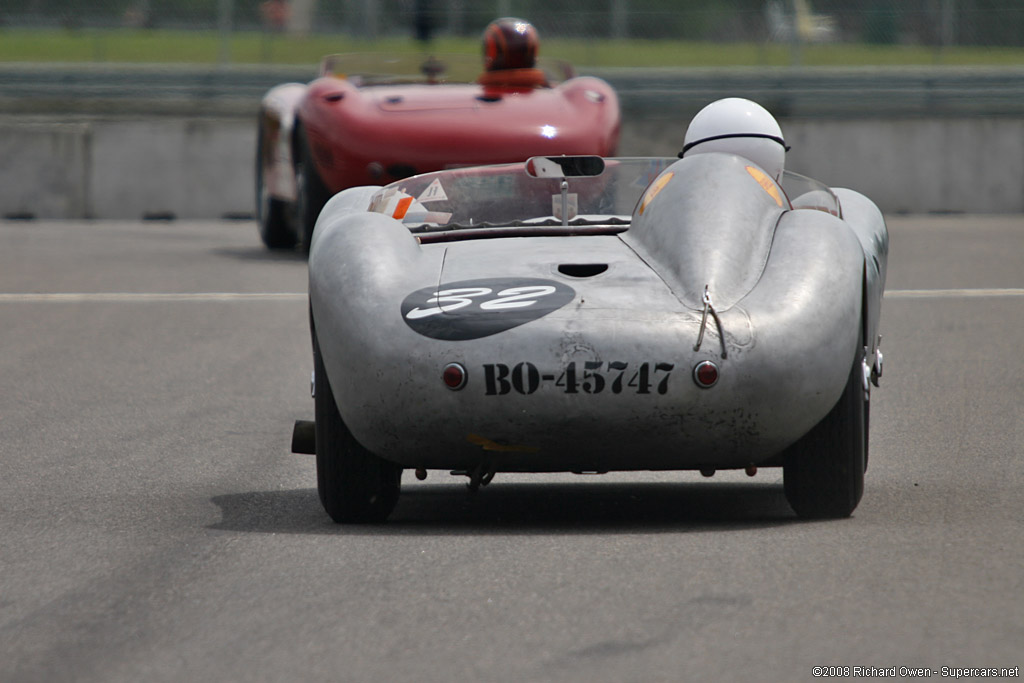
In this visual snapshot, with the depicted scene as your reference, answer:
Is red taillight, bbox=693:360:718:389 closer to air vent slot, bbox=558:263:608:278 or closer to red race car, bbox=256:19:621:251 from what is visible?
air vent slot, bbox=558:263:608:278

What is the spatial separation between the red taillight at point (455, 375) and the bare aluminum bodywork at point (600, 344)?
1cm

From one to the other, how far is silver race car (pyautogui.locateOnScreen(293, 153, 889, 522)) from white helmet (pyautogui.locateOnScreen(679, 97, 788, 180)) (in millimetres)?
1052

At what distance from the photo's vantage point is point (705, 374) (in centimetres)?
414

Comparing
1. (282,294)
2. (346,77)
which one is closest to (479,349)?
(282,294)

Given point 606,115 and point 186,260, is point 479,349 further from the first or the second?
point 186,260

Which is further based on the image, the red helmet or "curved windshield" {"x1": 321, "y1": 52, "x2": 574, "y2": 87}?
"curved windshield" {"x1": 321, "y1": 52, "x2": 574, "y2": 87}

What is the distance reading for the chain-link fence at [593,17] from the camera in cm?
1961

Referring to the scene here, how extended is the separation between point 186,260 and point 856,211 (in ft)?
28.3

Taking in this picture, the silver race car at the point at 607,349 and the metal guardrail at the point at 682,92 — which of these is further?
the metal guardrail at the point at 682,92

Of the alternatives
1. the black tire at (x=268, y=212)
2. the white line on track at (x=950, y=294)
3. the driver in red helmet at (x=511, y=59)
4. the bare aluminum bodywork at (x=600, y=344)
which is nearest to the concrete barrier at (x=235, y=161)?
the black tire at (x=268, y=212)

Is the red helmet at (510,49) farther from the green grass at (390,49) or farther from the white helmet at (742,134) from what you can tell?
the green grass at (390,49)

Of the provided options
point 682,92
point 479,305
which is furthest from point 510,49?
point 479,305

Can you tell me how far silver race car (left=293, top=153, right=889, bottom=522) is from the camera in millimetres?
4176

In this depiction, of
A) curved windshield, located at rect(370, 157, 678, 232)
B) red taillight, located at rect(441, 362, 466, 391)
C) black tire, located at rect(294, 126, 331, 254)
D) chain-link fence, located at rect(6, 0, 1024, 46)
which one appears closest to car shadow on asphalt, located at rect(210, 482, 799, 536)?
red taillight, located at rect(441, 362, 466, 391)
